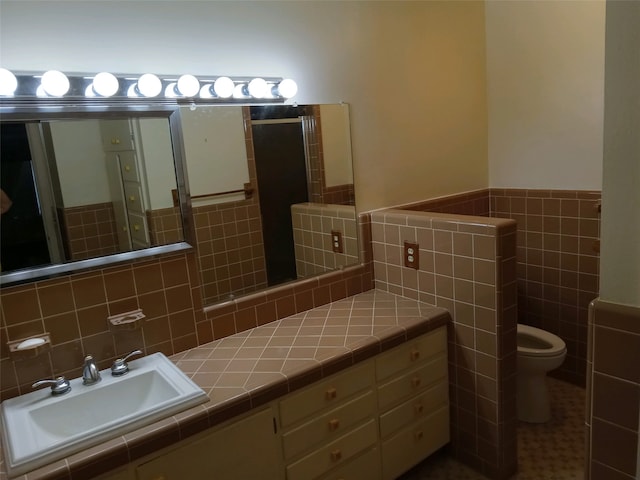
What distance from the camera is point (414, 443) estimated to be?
2035 millimetres

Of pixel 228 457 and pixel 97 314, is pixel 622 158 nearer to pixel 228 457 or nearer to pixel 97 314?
pixel 228 457

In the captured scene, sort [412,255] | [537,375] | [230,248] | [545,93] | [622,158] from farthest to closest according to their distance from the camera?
[545,93] < [537,375] < [412,255] < [230,248] < [622,158]

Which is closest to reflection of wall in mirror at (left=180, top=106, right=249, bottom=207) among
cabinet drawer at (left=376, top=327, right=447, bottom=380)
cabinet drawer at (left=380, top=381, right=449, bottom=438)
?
cabinet drawer at (left=376, top=327, right=447, bottom=380)

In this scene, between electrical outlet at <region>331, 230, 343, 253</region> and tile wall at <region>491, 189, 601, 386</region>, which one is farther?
tile wall at <region>491, 189, 601, 386</region>

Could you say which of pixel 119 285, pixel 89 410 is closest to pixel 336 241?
pixel 119 285

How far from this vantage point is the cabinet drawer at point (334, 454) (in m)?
1.66

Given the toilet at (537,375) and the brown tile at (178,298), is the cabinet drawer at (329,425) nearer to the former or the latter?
the brown tile at (178,298)

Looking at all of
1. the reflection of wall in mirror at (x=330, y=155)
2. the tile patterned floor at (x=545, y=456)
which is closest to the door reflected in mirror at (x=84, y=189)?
the reflection of wall in mirror at (x=330, y=155)

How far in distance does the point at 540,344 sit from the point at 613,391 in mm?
1767

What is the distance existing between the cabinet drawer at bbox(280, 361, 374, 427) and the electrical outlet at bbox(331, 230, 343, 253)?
662mm

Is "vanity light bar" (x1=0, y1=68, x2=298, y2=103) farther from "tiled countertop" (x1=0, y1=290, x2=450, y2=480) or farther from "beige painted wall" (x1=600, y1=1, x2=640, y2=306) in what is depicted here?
"beige painted wall" (x1=600, y1=1, x2=640, y2=306)

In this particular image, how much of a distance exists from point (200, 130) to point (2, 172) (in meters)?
0.68

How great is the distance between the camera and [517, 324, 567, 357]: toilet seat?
2.39 meters

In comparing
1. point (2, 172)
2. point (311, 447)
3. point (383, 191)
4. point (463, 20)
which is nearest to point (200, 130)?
point (2, 172)
